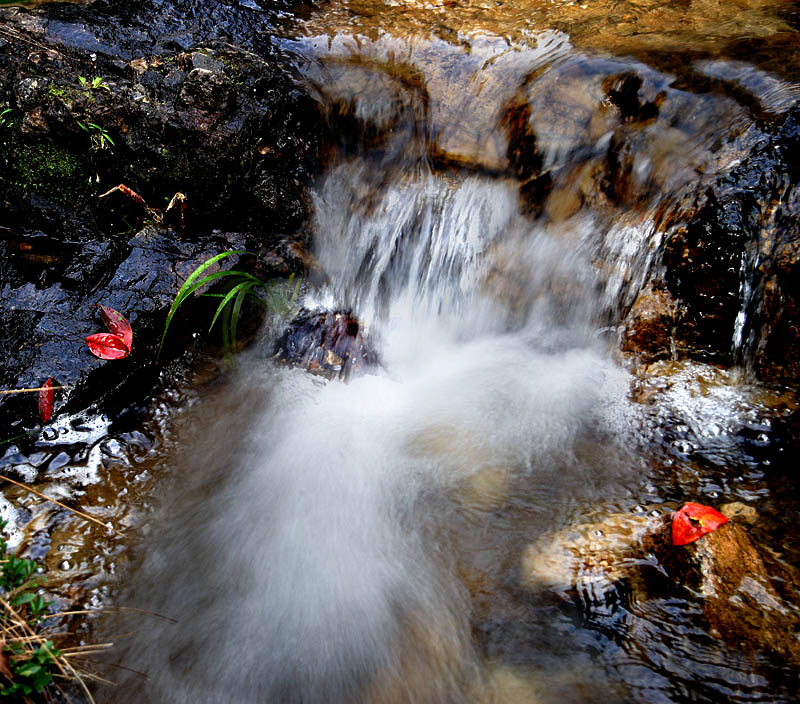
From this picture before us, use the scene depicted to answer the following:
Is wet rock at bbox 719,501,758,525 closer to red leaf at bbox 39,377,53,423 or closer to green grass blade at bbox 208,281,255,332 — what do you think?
green grass blade at bbox 208,281,255,332

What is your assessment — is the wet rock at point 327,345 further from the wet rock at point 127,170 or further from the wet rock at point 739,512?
the wet rock at point 739,512

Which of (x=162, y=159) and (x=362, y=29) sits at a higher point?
(x=362, y=29)

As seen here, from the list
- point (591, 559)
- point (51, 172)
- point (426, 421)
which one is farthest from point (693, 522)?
point (51, 172)

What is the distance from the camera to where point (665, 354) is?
119 inches

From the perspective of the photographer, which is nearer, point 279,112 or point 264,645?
point 264,645

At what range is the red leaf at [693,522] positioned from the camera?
7.11 feet

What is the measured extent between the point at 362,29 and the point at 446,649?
4450mm

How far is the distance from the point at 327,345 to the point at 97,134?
200 centimetres

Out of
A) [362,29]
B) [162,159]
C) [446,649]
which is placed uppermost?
[362,29]

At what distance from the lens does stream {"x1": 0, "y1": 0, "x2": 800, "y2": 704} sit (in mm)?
2055

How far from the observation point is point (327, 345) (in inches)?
138

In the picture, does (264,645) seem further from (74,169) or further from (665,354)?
(74,169)

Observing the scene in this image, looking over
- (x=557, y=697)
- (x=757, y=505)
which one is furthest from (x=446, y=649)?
(x=757, y=505)

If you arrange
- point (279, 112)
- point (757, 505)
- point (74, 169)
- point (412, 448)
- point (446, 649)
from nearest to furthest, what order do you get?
point (446, 649) → point (757, 505) → point (412, 448) → point (74, 169) → point (279, 112)
